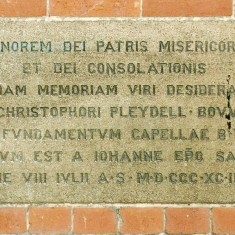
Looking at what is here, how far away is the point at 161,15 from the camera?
1.77 meters

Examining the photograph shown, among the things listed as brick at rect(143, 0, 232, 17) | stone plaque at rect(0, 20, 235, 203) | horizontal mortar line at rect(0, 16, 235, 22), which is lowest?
stone plaque at rect(0, 20, 235, 203)

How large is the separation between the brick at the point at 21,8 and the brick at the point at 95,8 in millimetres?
40

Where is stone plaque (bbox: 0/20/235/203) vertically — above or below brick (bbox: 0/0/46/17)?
below

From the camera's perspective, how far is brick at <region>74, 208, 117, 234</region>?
1.81m

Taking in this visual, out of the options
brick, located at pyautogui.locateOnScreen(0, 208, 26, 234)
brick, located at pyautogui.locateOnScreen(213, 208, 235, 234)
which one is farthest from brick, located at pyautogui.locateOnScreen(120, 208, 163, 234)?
brick, located at pyautogui.locateOnScreen(0, 208, 26, 234)

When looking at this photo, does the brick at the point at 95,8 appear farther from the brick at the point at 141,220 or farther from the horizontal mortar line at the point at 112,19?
the brick at the point at 141,220

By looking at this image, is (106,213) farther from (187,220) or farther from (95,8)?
(95,8)

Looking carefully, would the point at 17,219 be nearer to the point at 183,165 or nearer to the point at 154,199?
the point at 154,199

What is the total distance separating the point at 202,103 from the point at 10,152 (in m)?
0.67

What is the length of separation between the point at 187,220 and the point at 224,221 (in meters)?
0.13

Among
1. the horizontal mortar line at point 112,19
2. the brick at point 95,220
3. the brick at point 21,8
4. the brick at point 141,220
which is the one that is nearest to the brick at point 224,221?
the brick at point 141,220

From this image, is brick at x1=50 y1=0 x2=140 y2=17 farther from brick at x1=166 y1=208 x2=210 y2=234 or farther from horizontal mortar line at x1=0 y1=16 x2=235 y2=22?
brick at x1=166 y1=208 x2=210 y2=234

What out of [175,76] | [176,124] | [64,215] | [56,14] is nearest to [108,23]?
[56,14]

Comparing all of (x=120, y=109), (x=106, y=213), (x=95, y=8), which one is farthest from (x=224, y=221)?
(x=95, y=8)
